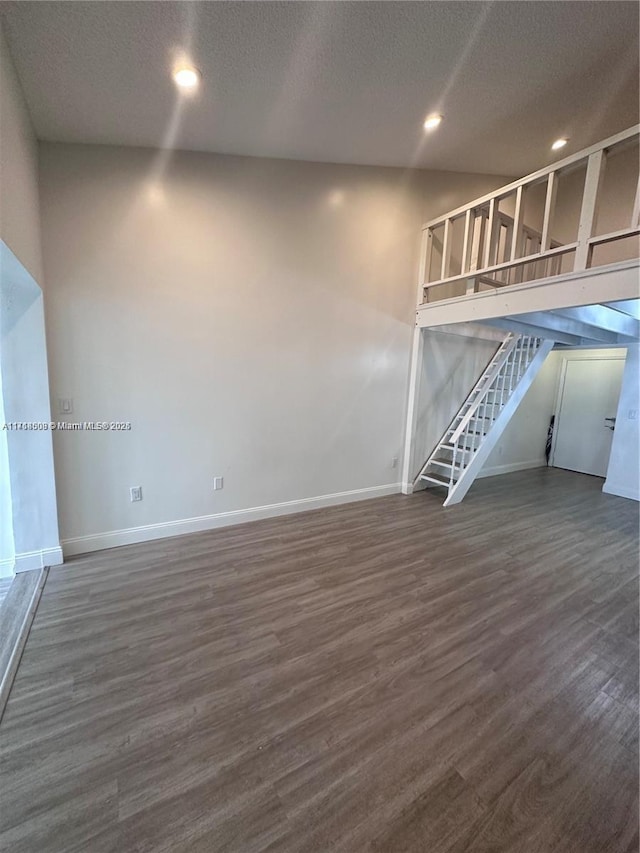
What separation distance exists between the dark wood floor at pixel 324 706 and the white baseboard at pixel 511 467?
104 inches

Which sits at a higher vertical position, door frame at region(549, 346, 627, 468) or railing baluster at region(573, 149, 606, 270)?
railing baluster at region(573, 149, 606, 270)

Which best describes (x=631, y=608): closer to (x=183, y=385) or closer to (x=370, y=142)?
(x=183, y=385)

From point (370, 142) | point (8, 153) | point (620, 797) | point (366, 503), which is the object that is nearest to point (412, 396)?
point (366, 503)

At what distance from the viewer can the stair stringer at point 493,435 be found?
4227 mm

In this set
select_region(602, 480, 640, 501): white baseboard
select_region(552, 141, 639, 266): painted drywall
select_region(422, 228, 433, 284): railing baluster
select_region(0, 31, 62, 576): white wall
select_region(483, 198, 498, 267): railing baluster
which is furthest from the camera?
select_region(602, 480, 640, 501): white baseboard

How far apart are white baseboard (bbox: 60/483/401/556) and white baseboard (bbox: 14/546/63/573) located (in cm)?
10

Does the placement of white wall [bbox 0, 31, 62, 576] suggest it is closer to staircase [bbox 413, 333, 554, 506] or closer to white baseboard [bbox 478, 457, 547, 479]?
staircase [bbox 413, 333, 554, 506]

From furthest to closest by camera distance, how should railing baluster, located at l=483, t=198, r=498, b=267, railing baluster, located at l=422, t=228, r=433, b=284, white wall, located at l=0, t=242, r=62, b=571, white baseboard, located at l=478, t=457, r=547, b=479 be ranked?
white baseboard, located at l=478, t=457, r=547, b=479 → railing baluster, located at l=422, t=228, r=433, b=284 → railing baluster, located at l=483, t=198, r=498, b=267 → white wall, located at l=0, t=242, r=62, b=571

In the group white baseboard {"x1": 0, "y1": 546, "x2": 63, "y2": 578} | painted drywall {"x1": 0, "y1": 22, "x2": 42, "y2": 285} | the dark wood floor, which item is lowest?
the dark wood floor

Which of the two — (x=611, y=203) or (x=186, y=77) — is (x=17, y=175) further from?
(x=611, y=203)

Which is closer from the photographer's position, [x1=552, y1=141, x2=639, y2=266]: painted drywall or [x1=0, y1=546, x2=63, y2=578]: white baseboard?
[x1=0, y1=546, x2=63, y2=578]: white baseboard

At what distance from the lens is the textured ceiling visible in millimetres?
1768

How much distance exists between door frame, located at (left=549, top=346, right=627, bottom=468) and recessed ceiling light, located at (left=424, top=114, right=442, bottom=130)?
4639mm

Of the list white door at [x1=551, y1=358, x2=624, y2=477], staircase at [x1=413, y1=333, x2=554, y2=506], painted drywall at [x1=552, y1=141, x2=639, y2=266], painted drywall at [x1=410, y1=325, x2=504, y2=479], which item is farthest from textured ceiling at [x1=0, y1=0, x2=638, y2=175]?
white door at [x1=551, y1=358, x2=624, y2=477]
